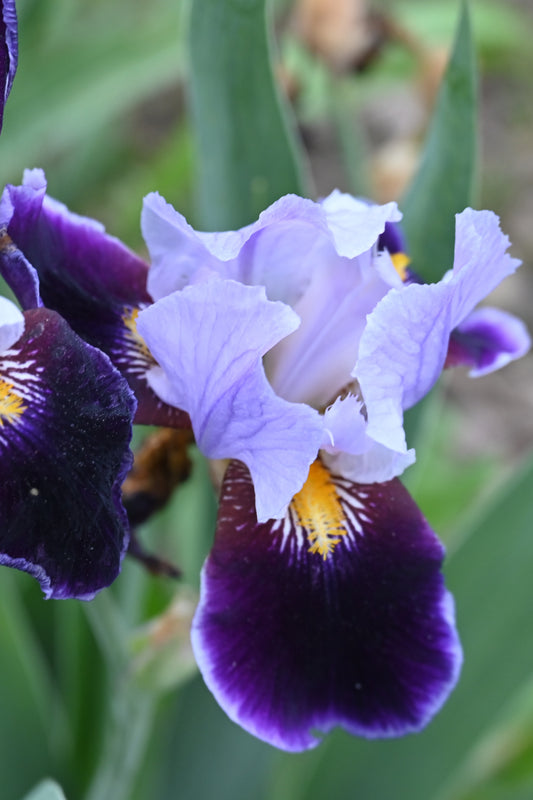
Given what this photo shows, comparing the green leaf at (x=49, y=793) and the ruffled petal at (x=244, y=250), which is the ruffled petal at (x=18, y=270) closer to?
the ruffled petal at (x=244, y=250)

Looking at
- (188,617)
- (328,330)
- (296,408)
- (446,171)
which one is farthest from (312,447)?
(446,171)

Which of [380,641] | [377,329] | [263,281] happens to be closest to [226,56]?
[263,281]

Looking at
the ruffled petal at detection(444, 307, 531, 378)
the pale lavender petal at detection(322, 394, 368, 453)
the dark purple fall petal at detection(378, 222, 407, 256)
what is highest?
the dark purple fall petal at detection(378, 222, 407, 256)

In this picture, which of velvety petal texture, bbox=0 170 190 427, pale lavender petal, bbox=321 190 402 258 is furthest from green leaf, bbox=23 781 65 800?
pale lavender petal, bbox=321 190 402 258

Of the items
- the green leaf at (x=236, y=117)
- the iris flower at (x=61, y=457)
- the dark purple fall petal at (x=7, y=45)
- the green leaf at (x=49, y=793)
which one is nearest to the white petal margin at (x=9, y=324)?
the iris flower at (x=61, y=457)

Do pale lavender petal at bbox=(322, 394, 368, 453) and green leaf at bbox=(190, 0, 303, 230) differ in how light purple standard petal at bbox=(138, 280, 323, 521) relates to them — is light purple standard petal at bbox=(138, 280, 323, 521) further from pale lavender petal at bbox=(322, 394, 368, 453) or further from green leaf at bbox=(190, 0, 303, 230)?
green leaf at bbox=(190, 0, 303, 230)
